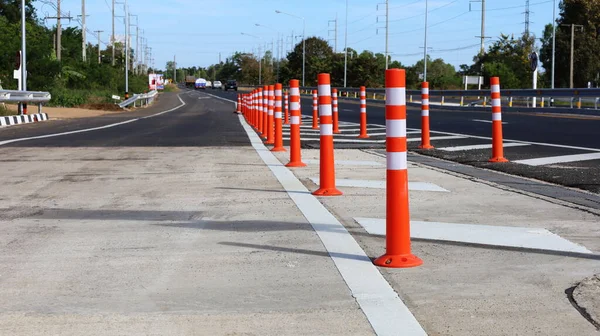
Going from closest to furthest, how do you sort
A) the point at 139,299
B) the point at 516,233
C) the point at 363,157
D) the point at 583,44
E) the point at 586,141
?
the point at 139,299 → the point at 516,233 → the point at 363,157 → the point at 586,141 → the point at 583,44

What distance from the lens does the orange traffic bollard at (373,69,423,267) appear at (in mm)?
5648

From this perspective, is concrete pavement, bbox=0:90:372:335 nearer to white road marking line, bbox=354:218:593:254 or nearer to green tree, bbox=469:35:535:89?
white road marking line, bbox=354:218:593:254

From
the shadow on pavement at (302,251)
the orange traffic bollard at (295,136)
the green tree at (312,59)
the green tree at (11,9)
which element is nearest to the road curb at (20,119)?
the orange traffic bollard at (295,136)

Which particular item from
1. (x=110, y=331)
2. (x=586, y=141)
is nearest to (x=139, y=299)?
(x=110, y=331)

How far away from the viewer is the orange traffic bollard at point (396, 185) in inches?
222

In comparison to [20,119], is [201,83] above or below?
above

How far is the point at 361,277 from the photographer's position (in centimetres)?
531

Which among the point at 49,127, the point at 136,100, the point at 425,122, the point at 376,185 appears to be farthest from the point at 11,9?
the point at 376,185

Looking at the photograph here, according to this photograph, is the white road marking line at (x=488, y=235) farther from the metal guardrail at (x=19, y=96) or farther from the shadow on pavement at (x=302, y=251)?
the metal guardrail at (x=19, y=96)

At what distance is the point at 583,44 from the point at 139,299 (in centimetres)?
8104

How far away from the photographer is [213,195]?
9.02 m

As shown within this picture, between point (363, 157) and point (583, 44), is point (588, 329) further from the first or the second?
point (583, 44)

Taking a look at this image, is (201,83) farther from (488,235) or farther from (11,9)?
(488,235)

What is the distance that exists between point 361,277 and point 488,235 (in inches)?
65.6
